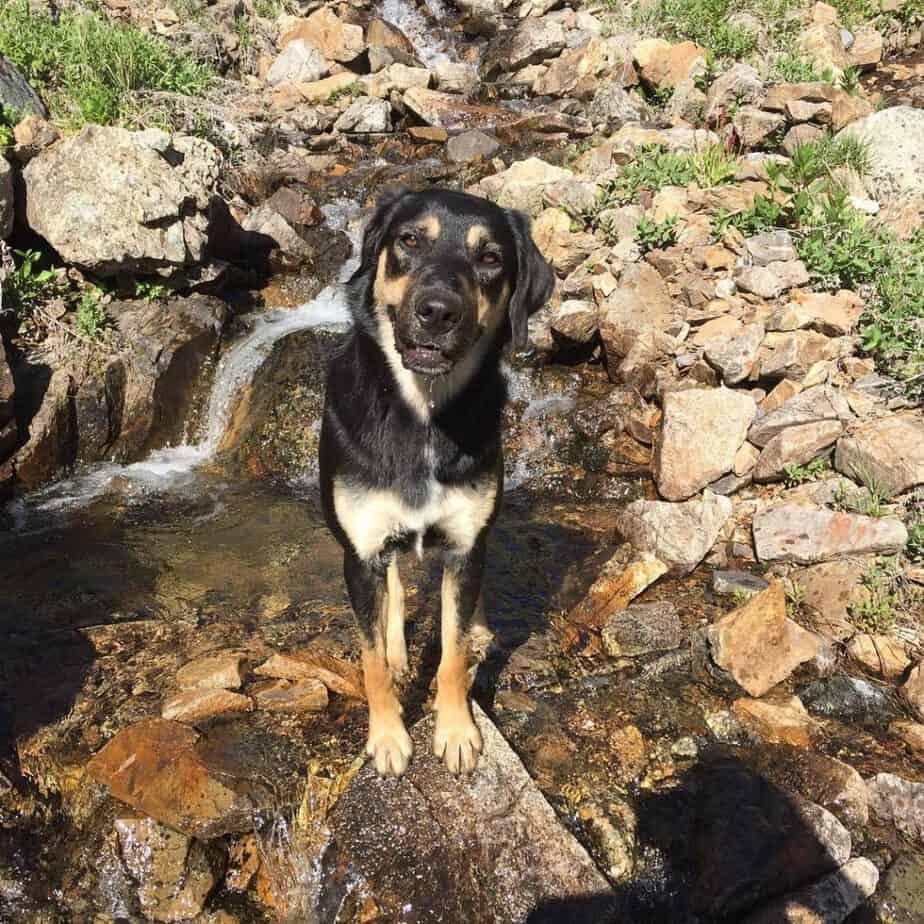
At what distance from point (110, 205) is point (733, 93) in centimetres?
771

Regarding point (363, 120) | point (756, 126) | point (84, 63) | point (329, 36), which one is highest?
point (329, 36)

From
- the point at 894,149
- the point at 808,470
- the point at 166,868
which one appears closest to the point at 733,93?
the point at 894,149

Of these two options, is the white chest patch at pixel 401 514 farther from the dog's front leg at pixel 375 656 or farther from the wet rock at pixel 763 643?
the wet rock at pixel 763 643

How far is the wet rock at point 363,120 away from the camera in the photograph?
11.8 meters

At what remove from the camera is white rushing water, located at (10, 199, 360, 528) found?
19.5 feet

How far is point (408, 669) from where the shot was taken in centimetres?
370

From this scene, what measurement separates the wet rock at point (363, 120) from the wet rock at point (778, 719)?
1097 cm

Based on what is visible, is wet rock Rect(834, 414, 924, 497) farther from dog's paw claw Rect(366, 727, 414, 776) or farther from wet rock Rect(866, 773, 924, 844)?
dog's paw claw Rect(366, 727, 414, 776)

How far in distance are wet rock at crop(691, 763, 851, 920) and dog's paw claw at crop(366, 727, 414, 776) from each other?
45.3 inches

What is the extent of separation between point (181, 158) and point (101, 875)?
719cm

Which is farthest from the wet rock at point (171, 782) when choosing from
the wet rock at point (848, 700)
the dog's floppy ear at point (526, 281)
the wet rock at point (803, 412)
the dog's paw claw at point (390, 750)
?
the wet rock at point (803, 412)

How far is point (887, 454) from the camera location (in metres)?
4.56

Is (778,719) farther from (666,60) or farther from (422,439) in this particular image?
(666,60)

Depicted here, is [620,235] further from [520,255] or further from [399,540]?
[399,540]
